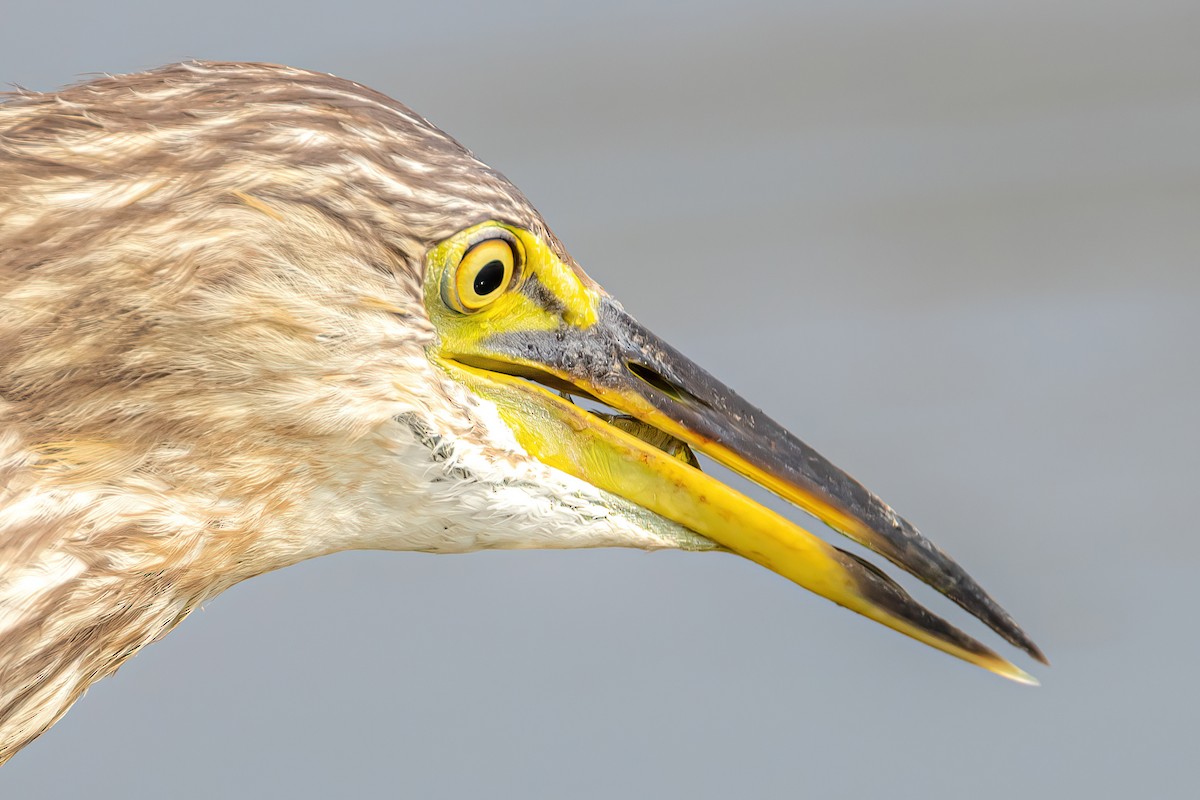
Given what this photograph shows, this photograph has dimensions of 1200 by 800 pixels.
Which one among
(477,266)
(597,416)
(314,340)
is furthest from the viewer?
(597,416)

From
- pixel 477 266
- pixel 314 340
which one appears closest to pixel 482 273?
pixel 477 266

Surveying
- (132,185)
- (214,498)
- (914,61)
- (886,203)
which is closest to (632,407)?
(214,498)

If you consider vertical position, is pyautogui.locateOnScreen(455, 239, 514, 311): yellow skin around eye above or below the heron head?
above

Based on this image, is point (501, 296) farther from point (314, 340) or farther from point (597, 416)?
point (314, 340)

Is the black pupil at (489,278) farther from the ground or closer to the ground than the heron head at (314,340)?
farther from the ground

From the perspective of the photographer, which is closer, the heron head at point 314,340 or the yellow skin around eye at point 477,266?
the heron head at point 314,340
